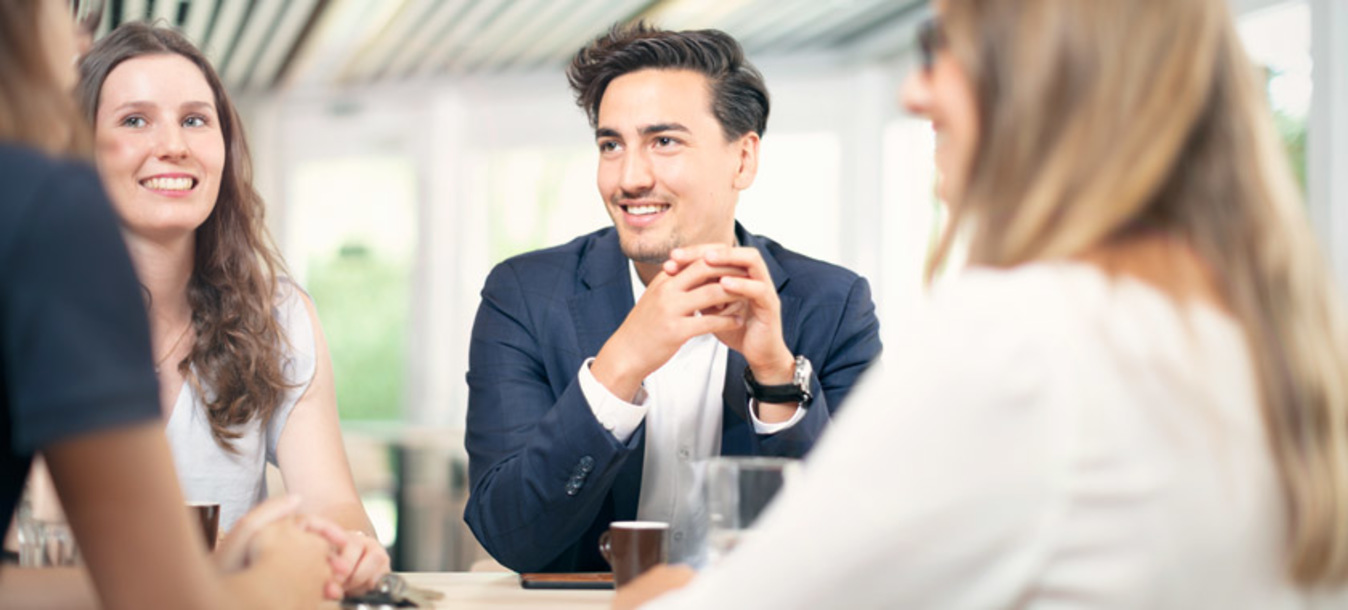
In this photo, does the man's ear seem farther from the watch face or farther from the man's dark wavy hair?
the watch face

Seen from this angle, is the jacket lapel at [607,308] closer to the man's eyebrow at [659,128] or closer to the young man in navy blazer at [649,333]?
the young man in navy blazer at [649,333]

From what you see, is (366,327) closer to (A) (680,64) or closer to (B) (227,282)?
(A) (680,64)

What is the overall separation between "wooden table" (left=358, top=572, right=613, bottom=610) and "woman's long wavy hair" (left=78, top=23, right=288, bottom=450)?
604mm

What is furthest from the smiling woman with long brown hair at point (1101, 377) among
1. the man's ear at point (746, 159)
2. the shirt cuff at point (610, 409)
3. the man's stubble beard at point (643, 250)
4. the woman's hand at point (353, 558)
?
the man's ear at point (746, 159)

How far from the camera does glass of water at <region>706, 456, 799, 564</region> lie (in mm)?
1251

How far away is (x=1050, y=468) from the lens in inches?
30.2

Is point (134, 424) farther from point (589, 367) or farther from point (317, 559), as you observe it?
point (589, 367)

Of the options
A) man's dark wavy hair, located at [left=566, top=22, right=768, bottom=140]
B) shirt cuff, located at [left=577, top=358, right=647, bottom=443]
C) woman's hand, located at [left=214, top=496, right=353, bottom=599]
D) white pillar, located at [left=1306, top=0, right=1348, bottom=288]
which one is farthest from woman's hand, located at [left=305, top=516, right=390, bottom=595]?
white pillar, located at [left=1306, top=0, right=1348, bottom=288]

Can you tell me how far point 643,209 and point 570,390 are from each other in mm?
681

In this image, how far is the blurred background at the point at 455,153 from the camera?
24.3ft

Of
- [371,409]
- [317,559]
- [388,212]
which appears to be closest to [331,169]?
[388,212]

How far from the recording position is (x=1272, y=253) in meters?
0.86

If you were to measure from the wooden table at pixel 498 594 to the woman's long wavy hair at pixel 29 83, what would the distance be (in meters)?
0.81

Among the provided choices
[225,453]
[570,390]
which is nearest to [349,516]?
[225,453]
